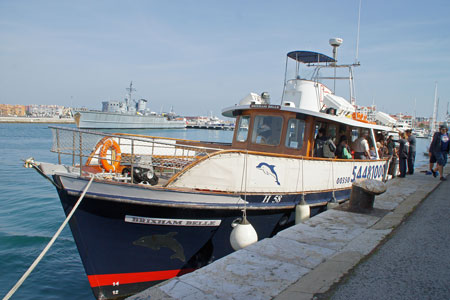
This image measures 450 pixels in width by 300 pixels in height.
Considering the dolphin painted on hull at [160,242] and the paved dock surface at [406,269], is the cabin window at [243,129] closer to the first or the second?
the dolphin painted on hull at [160,242]

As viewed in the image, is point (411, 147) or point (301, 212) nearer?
point (301, 212)

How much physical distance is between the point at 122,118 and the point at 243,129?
240 ft

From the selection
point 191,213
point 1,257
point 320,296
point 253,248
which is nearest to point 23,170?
point 1,257

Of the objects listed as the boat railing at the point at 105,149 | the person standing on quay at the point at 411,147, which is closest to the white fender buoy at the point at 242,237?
the boat railing at the point at 105,149

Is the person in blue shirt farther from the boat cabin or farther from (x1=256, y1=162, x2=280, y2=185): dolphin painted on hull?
(x1=256, y1=162, x2=280, y2=185): dolphin painted on hull

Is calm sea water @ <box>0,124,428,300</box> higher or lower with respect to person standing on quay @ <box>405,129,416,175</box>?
lower

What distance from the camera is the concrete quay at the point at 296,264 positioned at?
10.4ft

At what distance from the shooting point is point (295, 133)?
830 cm

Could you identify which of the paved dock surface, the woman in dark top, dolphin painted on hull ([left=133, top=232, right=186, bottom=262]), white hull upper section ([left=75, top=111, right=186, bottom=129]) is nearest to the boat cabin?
the woman in dark top

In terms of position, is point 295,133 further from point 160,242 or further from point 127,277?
point 127,277

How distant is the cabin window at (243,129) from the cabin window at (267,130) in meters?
0.29

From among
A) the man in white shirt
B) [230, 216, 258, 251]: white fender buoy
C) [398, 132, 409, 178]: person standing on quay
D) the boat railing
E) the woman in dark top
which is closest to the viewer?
[230, 216, 258, 251]: white fender buoy

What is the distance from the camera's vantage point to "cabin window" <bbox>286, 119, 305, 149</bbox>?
825 cm

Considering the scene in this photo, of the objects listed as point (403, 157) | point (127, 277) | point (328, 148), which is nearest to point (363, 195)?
point (328, 148)
